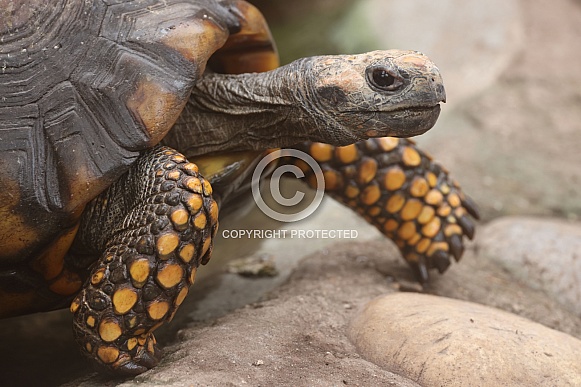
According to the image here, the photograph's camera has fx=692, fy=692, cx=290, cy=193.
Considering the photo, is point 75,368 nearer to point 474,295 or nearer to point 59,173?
point 59,173

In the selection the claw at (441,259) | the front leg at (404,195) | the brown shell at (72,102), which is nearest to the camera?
the brown shell at (72,102)

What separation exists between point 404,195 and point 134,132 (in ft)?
5.84

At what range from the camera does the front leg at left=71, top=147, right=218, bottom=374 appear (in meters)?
2.71

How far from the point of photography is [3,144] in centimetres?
279

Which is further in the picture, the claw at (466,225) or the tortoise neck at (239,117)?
the claw at (466,225)

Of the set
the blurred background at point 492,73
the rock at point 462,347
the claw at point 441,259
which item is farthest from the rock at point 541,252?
the rock at point 462,347

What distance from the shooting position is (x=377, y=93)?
299 cm

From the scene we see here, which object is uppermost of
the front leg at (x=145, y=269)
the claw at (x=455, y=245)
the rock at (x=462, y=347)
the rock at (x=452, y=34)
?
the rock at (x=452, y=34)

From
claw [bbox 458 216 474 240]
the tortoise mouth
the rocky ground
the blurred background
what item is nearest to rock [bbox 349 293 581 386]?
the rocky ground

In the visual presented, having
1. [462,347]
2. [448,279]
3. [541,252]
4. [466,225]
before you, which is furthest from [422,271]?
[462,347]

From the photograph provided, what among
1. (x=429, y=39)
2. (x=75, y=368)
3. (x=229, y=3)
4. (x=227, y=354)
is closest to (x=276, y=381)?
(x=227, y=354)

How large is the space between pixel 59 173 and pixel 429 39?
210 inches

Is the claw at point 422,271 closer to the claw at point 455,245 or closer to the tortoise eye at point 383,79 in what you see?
the claw at point 455,245

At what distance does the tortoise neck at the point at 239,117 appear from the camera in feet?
10.7
